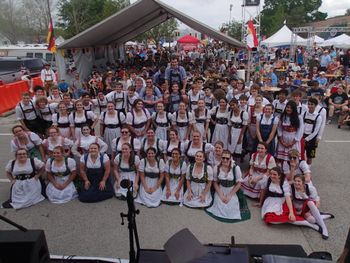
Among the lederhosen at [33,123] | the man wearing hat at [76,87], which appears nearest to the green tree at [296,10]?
the man wearing hat at [76,87]

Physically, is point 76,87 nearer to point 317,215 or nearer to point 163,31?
point 317,215

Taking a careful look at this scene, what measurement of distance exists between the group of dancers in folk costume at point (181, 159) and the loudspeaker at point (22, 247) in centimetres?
267

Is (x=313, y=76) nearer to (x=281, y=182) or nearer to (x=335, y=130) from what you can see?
(x=335, y=130)

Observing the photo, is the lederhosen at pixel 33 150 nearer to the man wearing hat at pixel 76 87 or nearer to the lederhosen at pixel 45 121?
the lederhosen at pixel 45 121

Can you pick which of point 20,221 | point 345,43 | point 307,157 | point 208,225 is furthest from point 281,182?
point 345,43

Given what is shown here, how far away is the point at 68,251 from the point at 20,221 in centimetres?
125

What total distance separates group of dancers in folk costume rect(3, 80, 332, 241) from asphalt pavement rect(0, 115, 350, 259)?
0.16 m

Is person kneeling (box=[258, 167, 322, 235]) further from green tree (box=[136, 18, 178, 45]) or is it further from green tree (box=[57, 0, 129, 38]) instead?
green tree (box=[57, 0, 129, 38])

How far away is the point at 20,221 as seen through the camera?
4930 millimetres

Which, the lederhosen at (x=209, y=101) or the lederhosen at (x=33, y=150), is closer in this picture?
the lederhosen at (x=33, y=150)

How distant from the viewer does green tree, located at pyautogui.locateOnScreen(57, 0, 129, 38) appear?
36.5 metres

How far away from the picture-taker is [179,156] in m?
5.40

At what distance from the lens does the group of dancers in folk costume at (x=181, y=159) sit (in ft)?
16.5

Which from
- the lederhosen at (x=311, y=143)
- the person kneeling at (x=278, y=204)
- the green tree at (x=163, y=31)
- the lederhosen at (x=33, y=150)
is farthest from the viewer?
the green tree at (x=163, y=31)
